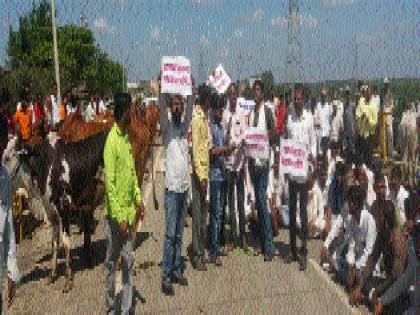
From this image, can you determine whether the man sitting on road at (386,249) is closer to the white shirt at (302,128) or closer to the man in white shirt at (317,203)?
the white shirt at (302,128)

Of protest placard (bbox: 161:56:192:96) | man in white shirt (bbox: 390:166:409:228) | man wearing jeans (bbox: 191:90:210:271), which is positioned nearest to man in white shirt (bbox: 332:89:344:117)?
man in white shirt (bbox: 390:166:409:228)

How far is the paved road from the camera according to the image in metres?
6.82

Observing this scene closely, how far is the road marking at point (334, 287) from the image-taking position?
676 centimetres

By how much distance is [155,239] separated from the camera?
9836 millimetres

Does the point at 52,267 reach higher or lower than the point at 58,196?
lower

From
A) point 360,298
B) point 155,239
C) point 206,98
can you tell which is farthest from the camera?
point 155,239

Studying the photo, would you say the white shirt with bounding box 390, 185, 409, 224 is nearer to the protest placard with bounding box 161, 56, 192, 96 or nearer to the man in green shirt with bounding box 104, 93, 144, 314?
the protest placard with bounding box 161, 56, 192, 96

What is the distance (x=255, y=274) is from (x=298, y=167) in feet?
4.80

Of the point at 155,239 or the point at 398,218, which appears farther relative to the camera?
the point at 155,239

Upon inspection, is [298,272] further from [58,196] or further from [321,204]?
[58,196]

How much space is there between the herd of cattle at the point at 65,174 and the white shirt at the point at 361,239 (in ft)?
9.49

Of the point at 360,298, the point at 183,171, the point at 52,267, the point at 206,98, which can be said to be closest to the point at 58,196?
the point at 52,267

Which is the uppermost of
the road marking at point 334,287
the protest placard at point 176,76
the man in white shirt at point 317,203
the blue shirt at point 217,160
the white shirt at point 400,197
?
the protest placard at point 176,76

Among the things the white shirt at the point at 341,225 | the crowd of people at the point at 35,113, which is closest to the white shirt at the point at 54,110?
the crowd of people at the point at 35,113
